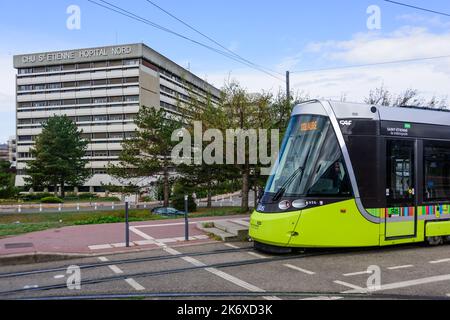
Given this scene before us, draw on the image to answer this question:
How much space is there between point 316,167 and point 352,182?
0.91 metres

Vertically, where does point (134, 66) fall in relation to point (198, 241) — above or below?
above

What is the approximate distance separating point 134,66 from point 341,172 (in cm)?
7766

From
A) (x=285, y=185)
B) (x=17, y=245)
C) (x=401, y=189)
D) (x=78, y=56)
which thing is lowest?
(x=17, y=245)

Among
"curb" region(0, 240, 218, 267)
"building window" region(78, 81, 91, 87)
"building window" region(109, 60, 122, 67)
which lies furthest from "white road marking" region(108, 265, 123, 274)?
"building window" region(78, 81, 91, 87)

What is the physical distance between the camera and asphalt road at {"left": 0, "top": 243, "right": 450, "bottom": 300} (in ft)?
20.6

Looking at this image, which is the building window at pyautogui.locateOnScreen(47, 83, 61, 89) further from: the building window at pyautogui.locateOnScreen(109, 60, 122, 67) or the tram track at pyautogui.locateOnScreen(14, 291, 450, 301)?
the tram track at pyautogui.locateOnScreen(14, 291, 450, 301)

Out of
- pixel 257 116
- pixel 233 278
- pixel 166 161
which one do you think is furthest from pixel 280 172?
pixel 166 161

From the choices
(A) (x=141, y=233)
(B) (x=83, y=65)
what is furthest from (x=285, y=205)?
(B) (x=83, y=65)

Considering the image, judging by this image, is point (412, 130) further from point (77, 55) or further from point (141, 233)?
point (77, 55)

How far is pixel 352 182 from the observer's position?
8.74 m

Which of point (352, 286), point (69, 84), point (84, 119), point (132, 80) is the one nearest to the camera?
point (352, 286)
